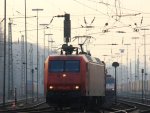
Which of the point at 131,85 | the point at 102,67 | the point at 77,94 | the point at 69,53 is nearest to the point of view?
the point at 77,94

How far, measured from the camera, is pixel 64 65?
38.8 meters

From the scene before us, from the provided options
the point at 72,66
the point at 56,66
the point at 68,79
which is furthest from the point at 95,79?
the point at 68,79

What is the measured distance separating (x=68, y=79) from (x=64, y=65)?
45.8 inches

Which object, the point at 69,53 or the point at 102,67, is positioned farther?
the point at 102,67

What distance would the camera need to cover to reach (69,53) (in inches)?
1618

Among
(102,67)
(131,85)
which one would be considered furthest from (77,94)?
(131,85)

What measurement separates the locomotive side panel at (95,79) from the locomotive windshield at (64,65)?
1.39 metres

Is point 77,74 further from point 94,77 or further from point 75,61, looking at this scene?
point 94,77

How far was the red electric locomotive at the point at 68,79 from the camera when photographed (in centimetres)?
3731

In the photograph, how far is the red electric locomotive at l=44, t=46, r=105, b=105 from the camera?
1469 inches

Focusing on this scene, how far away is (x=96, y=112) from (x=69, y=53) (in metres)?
5.05

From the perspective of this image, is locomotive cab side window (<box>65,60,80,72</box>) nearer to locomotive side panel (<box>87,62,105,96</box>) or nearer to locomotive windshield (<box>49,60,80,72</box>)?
locomotive windshield (<box>49,60,80,72</box>)

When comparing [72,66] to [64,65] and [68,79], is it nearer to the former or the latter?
[64,65]

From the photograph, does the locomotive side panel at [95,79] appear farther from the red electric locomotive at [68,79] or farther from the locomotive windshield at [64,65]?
the locomotive windshield at [64,65]
